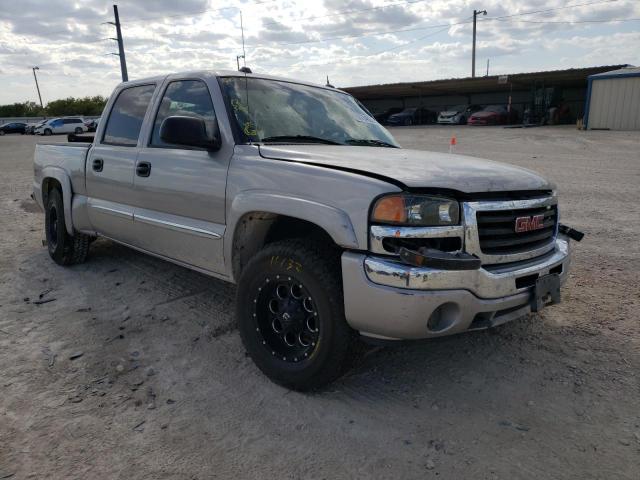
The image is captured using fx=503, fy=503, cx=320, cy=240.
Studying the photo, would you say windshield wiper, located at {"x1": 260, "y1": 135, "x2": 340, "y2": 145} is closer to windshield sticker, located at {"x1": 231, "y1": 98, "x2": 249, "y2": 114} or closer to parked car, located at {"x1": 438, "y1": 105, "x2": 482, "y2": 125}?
windshield sticker, located at {"x1": 231, "y1": 98, "x2": 249, "y2": 114}

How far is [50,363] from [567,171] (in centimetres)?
1108

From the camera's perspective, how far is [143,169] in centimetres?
379

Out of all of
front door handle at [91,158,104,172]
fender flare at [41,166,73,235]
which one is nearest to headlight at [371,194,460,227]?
front door handle at [91,158,104,172]

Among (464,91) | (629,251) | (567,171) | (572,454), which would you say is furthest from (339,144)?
(464,91)

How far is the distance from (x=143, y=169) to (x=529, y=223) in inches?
107

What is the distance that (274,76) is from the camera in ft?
12.7

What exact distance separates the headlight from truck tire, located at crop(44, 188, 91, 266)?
376 cm

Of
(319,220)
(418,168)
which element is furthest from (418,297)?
(418,168)

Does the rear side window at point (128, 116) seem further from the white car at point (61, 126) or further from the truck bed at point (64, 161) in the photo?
the white car at point (61, 126)

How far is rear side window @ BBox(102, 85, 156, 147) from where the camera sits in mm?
4117

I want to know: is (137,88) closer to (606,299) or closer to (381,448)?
(381,448)

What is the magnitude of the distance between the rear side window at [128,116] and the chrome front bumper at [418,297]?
8.32 ft

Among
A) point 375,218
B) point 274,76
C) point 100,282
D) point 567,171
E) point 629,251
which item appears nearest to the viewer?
point 375,218

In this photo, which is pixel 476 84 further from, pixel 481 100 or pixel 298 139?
pixel 298 139
